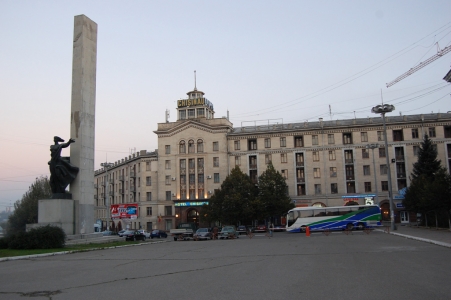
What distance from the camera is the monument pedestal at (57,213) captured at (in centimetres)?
3056

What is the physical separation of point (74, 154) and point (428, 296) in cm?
2864

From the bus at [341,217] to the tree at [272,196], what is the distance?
1104cm

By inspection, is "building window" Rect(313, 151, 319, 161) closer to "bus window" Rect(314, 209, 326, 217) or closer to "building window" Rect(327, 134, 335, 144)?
"building window" Rect(327, 134, 335, 144)

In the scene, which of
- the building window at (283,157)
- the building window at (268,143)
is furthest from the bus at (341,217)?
the building window at (268,143)

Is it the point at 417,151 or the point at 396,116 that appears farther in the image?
the point at 396,116

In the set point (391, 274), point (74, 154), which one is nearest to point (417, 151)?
point (74, 154)

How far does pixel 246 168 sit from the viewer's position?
75.2 meters

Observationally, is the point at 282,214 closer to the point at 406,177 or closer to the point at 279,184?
the point at 279,184

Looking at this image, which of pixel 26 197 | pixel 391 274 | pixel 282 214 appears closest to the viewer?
pixel 391 274

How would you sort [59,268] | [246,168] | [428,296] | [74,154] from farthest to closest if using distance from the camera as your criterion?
[246,168], [74,154], [59,268], [428,296]

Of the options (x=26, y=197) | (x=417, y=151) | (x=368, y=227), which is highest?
(x=417, y=151)

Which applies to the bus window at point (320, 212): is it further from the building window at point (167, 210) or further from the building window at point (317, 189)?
the building window at point (167, 210)

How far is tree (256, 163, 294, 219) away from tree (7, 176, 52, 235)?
30.3 metres

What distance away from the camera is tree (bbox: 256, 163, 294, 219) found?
64312mm
